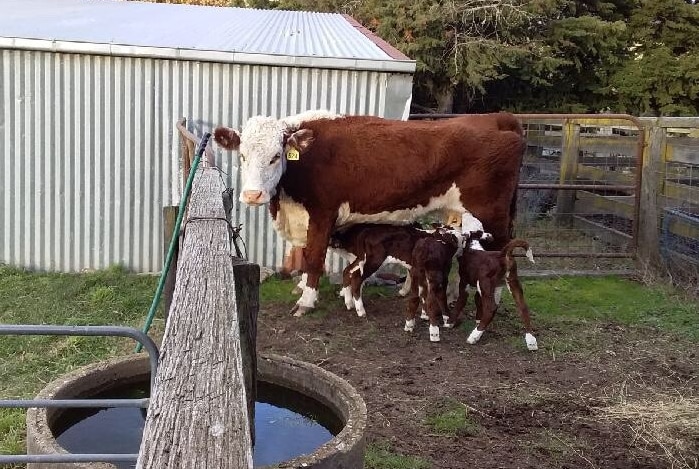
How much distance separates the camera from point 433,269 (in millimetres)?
6289

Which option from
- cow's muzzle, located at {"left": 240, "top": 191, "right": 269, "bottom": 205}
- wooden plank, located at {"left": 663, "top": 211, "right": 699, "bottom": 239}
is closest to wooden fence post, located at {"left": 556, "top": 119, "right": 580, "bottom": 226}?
wooden plank, located at {"left": 663, "top": 211, "right": 699, "bottom": 239}

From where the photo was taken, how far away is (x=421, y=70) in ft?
53.9

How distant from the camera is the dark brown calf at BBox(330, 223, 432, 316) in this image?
664 centimetres

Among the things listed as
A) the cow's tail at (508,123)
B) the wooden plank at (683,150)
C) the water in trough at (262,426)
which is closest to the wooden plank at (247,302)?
the water in trough at (262,426)

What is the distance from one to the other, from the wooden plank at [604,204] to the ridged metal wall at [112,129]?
4127mm

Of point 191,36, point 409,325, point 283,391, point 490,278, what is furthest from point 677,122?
point 283,391

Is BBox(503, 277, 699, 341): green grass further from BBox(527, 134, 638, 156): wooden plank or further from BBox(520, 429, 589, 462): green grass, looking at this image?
BBox(527, 134, 638, 156): wooden plank

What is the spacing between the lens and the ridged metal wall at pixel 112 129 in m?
7.90

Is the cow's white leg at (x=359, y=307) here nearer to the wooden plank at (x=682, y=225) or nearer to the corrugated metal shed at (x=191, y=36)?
the corrugated metal shed at (x=191, y=36)

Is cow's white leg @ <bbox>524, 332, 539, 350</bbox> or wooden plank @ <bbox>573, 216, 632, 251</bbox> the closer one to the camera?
cow's white leg @ <bbox>524, 332, 539, 350</bbox>

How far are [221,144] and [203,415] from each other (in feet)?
18.8

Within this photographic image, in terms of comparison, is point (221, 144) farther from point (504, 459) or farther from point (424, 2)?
point (424, 2)

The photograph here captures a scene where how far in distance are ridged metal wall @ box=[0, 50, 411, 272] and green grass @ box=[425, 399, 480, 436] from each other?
350 centimetres

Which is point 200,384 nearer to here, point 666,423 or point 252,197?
point 666,423
